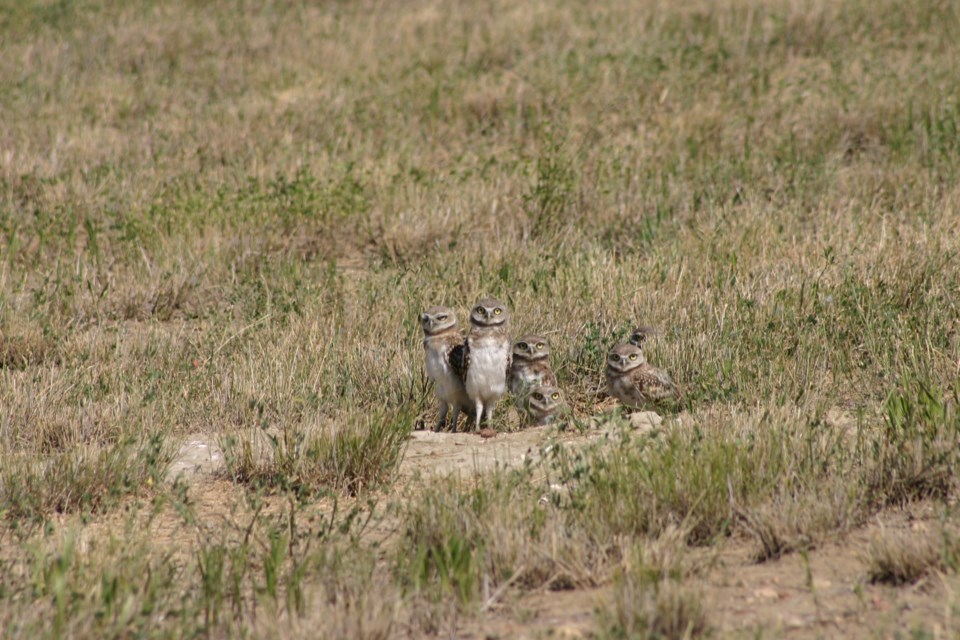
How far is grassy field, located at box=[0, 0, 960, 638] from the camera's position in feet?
15.8

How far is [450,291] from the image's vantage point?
8.91 metres

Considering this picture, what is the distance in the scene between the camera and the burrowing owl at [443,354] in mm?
7121

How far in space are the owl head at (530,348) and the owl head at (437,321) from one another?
422 millimetres

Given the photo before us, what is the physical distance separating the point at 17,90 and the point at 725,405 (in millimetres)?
10702

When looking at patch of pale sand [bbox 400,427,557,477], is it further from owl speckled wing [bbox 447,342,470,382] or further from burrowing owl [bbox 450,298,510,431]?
owl speckled wing [bbox 447,342,470,382]

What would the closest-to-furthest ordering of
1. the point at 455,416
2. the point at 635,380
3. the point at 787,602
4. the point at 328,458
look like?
Answer: the point at 787,602 < the point at 328,458 < the point at 635,380 < the point at 455,416

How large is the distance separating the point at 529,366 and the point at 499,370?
38 centimetres

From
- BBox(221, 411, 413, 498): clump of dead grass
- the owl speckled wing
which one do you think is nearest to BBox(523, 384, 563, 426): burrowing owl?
the owl speckled wing

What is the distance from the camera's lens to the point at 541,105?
1344 cm

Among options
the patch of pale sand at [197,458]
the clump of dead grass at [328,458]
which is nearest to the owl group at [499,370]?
the clump of dead grass at [328,458]

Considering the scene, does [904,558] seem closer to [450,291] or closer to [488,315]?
[488,315]

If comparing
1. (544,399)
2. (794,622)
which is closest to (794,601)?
(794,622)

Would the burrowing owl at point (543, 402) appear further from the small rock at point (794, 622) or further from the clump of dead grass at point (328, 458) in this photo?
the small rock at point (794, 622)

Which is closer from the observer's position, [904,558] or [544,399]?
[904,558]
